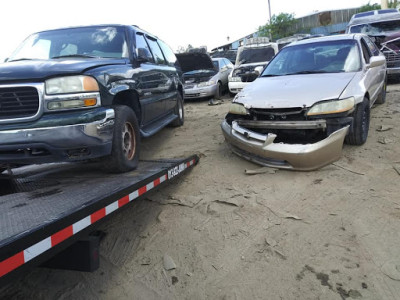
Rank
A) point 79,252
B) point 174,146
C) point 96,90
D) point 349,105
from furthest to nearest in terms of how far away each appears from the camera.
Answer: point 174,146
point 349,105
point 96,90
point 79,252

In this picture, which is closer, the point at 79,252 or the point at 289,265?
the point at 79,252

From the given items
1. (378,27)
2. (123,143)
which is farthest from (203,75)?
(123,143)

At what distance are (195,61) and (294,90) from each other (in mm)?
8038

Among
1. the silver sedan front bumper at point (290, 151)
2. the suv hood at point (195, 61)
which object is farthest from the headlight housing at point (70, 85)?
the suv hood at point (195, 61)

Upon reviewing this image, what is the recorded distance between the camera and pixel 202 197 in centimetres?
388

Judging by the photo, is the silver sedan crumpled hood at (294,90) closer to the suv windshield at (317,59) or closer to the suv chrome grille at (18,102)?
the suv windshield at (317,59)

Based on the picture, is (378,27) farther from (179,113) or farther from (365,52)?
(179,113)

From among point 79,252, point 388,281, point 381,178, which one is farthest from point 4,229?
point 381,178

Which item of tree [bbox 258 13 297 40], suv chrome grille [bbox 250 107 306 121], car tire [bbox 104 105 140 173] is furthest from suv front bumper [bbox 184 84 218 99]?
tree [bbox 258 13 297 40]

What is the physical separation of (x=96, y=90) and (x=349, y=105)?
2.83 meters

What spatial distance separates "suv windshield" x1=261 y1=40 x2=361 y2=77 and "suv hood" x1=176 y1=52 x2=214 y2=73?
6.07m

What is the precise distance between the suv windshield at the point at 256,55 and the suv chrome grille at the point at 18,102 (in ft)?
32.4

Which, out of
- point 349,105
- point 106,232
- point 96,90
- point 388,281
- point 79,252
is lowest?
point 388,281

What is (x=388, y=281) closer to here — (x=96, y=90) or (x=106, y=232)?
(x=106, y=232)
